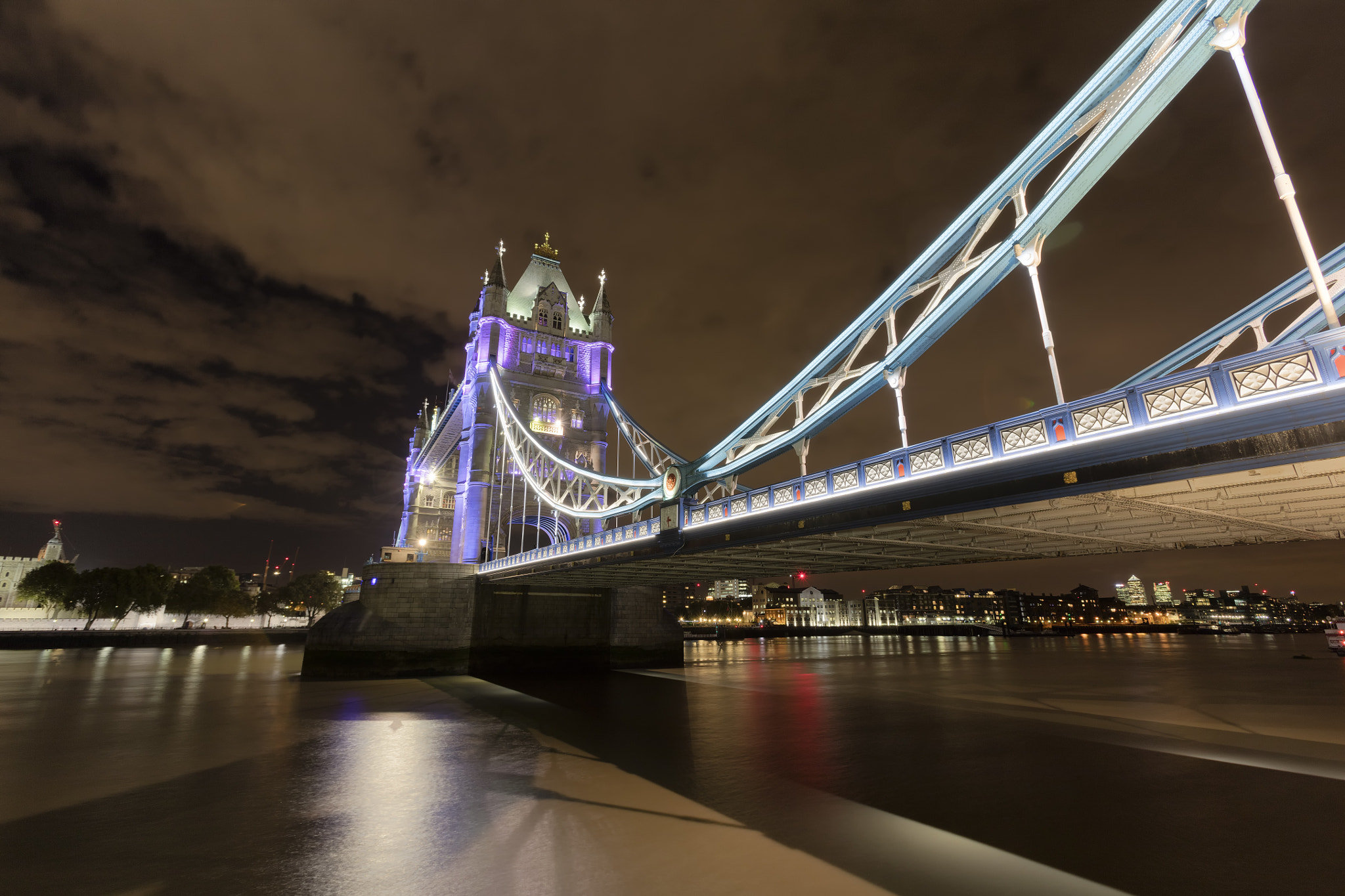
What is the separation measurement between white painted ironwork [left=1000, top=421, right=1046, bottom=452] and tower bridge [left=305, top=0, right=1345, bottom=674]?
0.09ft

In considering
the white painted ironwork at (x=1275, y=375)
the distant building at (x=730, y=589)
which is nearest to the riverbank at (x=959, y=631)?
the distant building at (x=730, y=589)

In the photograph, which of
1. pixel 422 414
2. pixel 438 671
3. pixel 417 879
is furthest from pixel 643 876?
pixel 422 414

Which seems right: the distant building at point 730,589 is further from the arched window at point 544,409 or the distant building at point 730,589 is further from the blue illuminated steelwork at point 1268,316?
the blue illuminated steelwork at point 1268,316

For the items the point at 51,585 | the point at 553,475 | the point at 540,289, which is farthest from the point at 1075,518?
the point at 51,585

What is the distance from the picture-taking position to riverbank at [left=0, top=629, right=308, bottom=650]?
53125 mm

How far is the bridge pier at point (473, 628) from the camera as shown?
1172 inches

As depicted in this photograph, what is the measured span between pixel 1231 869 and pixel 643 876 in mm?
6230

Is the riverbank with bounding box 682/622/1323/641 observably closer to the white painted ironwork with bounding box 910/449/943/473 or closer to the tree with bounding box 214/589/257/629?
the tree with bounding box 214/589/257/629

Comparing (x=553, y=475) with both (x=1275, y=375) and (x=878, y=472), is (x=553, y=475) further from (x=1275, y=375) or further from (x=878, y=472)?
(x=1275, y=375)

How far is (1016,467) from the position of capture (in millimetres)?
10219

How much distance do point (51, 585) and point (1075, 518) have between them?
84140mm

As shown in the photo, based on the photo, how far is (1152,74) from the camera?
31.4 ft

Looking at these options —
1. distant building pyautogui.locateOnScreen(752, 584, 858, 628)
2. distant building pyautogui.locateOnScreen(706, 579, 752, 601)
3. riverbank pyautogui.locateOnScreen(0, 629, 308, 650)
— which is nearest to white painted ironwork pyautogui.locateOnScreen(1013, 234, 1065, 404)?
riverbank pyautogui.locateOnScreen(0, 629, 308, 650)

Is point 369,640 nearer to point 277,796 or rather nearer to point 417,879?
point 277,796
